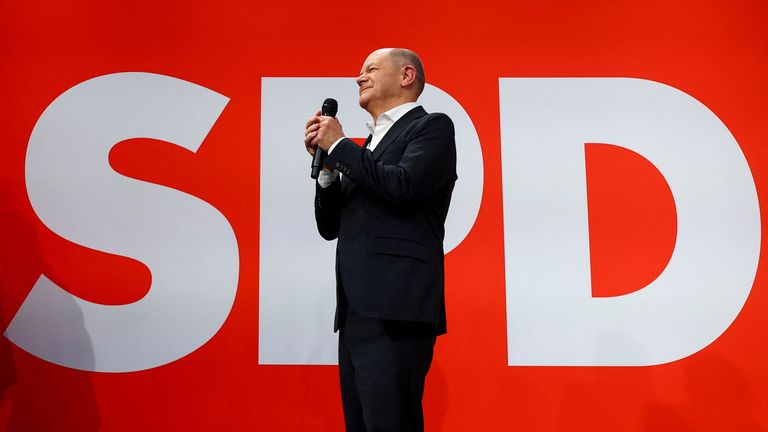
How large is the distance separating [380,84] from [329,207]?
339mm

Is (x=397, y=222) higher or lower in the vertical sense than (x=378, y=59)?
lower

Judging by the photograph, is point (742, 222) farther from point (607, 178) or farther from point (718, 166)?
point (607, 178)

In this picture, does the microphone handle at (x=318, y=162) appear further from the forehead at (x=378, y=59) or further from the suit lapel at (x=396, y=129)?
the forehead at (x=378, y=59)

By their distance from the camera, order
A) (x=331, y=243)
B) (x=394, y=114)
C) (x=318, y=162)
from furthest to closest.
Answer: (x=331, y=243)
(x=394, y=114)
(x=318, y=162)

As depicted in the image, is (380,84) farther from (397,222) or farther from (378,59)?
(397,222)

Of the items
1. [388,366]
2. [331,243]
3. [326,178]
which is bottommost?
[388,366]

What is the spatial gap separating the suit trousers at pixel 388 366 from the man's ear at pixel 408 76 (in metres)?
0.59

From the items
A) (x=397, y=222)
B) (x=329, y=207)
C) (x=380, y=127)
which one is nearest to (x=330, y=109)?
(x=380, y=127)

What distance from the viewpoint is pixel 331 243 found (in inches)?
106

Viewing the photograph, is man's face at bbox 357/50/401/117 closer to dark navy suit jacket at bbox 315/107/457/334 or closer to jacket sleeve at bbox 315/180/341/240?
dark navy suit jacket at bbox 315/107/457/334

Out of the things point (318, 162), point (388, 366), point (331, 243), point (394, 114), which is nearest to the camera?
point (388, 366)

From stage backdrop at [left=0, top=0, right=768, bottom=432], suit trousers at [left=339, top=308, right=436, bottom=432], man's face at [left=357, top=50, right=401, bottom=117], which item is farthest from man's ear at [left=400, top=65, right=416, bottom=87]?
stage backdrop at [left=0, top=0, right=768, bottom=432]

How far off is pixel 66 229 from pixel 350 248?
1624mm

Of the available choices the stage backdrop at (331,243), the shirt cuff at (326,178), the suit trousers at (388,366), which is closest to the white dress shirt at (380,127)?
the shirt cuff at (326,178)
